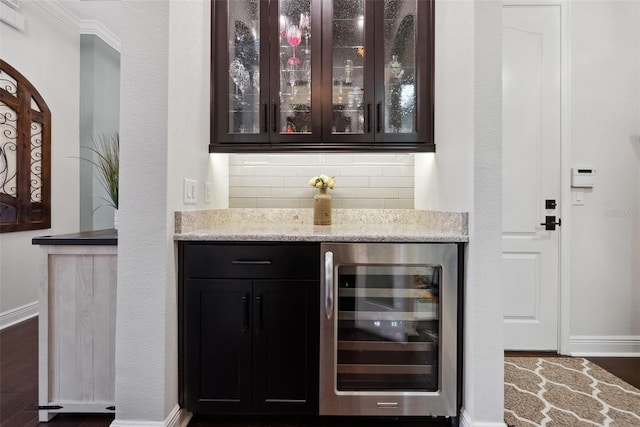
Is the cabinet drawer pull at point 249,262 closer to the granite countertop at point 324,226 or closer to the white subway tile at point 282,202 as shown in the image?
the granite countertop at point 324,226

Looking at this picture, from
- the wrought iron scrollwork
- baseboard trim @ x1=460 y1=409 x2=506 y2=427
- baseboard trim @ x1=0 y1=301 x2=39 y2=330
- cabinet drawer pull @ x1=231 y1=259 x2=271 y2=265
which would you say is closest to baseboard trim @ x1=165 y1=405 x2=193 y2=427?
cabinet drawer pull @ x1=231 y1=259 x2=271 y2=265

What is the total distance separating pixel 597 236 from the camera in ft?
8.49

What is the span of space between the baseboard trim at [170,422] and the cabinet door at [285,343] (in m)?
0.38

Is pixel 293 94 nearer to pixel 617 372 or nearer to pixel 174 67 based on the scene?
pixel 174 67

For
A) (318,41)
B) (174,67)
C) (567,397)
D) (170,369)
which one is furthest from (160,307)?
(567,397)

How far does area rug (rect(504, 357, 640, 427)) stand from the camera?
5.83 feet

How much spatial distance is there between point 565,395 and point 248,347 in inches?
73.8

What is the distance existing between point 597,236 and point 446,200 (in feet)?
5.29

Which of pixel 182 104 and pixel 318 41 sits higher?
pixel 318 41

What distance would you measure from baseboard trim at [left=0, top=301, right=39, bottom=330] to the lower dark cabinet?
2.49 meters

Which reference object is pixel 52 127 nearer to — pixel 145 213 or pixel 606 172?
pixel 145 213

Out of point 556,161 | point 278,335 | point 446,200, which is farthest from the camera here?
point 556,161

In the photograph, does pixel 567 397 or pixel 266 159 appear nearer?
pixel 567 397

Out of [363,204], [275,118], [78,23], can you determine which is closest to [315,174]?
[363,204]
